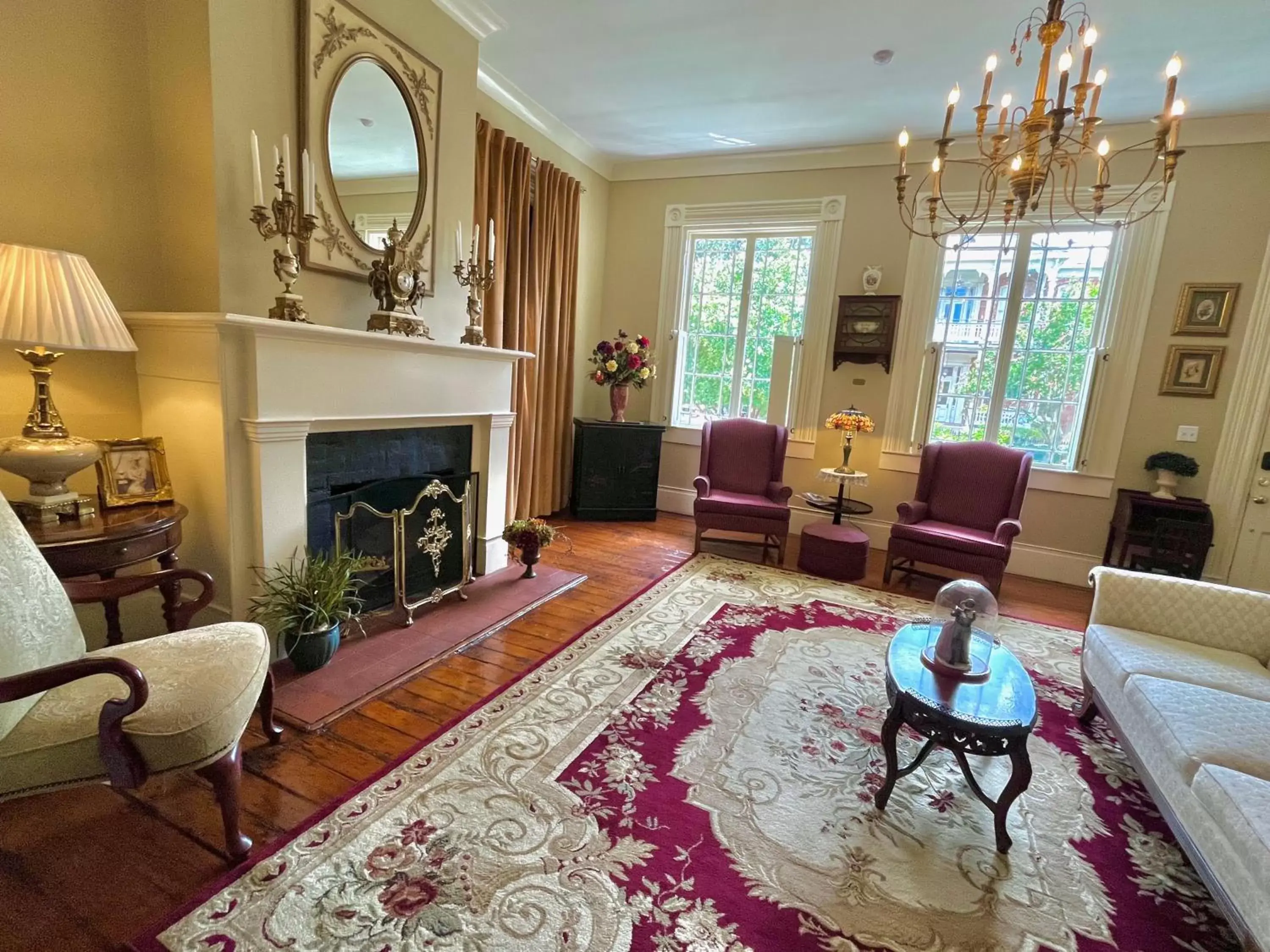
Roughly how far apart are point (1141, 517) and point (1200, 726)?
2858mm

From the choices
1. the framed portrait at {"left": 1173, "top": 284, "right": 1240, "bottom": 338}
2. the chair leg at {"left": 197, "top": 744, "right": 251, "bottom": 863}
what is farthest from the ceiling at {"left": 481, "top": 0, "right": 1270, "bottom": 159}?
the chair leg at {"left": 197, "top": 744, "right": 251, "bottom": 863}

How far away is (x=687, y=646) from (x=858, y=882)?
4.37 ft

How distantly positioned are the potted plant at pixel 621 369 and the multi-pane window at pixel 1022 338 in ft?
7.68

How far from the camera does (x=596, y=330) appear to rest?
547cm

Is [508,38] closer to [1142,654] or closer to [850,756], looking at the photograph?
[850,756]

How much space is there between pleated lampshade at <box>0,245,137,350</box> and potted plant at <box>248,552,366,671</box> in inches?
38.2

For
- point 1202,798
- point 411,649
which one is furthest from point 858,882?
point 411,649

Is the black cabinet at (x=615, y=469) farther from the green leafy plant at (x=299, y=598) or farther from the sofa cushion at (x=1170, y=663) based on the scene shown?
the sofa cushion at (x=1170, y=663)

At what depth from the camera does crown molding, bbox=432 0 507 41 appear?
2830 millimetres

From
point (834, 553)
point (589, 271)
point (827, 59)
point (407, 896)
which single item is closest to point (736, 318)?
point (589, 271)

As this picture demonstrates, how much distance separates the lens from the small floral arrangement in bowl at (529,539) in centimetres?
336

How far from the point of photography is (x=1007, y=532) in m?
3.48

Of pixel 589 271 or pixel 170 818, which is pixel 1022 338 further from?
pixel 170 818

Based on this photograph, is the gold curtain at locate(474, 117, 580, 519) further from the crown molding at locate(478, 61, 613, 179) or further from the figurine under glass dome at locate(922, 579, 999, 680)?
the figurine under glass dome at locate(922, 579, 999, 680)
